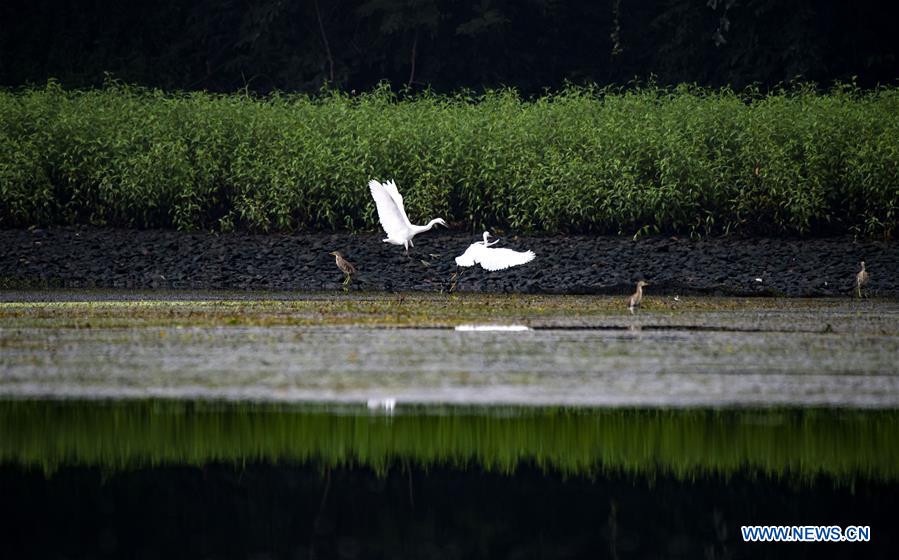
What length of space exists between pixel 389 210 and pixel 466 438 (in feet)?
37.7

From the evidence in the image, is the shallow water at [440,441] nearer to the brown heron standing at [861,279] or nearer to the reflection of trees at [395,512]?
the reflection of trees at [395,512]

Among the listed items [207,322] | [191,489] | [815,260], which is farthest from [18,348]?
[815,260]

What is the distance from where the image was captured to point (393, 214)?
65.7 feet

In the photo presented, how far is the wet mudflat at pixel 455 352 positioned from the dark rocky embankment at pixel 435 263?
214 cm

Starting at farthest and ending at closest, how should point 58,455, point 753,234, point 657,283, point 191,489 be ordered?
point 753,234 < point 657,283 < point 58,455 < point 191,489

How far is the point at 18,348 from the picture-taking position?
496 inches

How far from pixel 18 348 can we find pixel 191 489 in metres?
5.65

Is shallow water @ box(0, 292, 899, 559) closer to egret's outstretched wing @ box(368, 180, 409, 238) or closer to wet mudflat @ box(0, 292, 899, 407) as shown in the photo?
wet mudflat @ box(0, 292, 899, 407)

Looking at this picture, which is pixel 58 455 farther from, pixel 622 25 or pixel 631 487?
pixel 622 25

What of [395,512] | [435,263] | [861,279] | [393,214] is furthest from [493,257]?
[395,512]

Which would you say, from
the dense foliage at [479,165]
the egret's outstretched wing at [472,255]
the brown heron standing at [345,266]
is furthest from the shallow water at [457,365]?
the dense foliage at [479,165]

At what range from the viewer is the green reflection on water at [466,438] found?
8023mm

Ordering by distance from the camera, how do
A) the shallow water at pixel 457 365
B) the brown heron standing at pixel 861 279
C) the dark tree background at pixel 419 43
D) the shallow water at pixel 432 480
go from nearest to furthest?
the shallow water at pixel 432 480, the shallow water at pixel 457 365, the brown heron standing at pixel 861 279, the dark tree background at pixel 419 43

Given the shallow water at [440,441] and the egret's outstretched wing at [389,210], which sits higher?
the shallow water at [440,441]
